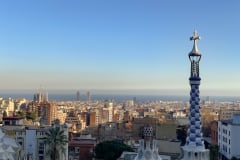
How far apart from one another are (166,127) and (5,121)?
79.2 feet

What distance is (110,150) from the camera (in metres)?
44.1

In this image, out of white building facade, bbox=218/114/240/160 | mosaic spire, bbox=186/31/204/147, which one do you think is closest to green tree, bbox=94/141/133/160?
white building facade, bbox=218/114/240/160

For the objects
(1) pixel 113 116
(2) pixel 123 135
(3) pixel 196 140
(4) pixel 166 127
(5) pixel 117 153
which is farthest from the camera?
(1) pixel 113 116

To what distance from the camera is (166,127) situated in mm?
62062

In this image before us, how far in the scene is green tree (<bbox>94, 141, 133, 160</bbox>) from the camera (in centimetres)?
4362

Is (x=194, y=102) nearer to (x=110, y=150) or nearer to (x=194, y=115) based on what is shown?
(x=194, y=115)

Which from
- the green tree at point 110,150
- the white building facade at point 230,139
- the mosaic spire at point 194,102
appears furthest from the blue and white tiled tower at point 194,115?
the white building facade at point 230,139

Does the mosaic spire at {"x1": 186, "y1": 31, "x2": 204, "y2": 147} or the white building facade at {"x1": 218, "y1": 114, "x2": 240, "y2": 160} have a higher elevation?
the mosaic spire at {"x1": 186, "y1": 31, "x2": 204, "y2": 147}

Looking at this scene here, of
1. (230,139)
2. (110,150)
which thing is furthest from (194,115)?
(230,139)

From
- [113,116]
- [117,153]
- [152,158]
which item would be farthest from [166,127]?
[113,116]

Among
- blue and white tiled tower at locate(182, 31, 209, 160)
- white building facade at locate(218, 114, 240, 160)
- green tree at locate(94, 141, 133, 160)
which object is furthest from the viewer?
white building facade at locate(218, 114, 240, 160)

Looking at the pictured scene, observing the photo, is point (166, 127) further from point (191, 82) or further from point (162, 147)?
point (191, 82)

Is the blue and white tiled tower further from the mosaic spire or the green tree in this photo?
the green tree

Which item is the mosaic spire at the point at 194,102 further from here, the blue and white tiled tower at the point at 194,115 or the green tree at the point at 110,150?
the green tree at the point at 110,150
